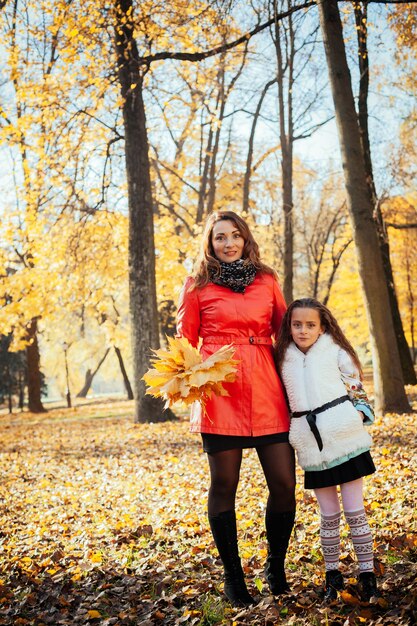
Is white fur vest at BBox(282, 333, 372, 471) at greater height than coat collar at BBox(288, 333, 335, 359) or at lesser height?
lesser

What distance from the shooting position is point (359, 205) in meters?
8.50

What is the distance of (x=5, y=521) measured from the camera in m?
5.50

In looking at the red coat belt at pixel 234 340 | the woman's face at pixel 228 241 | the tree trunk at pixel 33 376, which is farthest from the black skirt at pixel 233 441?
the tree trunk at pixel 33 376

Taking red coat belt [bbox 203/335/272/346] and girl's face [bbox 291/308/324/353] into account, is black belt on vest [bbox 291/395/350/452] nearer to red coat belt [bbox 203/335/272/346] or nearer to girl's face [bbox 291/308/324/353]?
girl's face [bbox 291/308/324/353]

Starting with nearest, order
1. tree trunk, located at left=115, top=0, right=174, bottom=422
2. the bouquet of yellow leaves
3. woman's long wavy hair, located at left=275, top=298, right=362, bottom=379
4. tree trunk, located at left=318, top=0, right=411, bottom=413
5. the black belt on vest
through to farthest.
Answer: the bouquet of yellow leaves → the black belt on vest → woman's long wavy hair, located at left=275, top=298, right=362, bottom=379 → tree trunk, located at left=318, top=0, right=411, bottom=413 → tree trunk, located at left=115, top=0, right=174, bottom=422

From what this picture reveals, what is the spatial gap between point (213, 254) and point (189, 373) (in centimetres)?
85

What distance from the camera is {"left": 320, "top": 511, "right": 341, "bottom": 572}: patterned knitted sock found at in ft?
10.2

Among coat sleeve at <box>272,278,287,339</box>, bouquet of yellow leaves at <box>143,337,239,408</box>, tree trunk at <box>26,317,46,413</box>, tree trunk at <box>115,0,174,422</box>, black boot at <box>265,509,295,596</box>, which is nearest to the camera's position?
bouquet of yellow leaves at <box>143,337,239,408</box>

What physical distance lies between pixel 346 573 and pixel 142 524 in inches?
81.2

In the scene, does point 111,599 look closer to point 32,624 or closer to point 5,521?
point 32,624

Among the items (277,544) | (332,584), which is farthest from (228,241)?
(332,584)

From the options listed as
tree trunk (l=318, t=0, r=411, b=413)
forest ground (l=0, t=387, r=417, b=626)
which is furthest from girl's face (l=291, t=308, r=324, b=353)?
tree trunk (l=318, t=0, r=411, b=413)

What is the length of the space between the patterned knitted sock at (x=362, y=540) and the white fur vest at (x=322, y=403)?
316mm

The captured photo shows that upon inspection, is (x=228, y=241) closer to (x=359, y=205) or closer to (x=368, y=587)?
(x=368, y=587)
